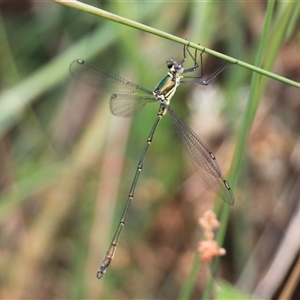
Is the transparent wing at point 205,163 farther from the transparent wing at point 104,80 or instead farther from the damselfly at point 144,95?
the transparent wing at point 104,80

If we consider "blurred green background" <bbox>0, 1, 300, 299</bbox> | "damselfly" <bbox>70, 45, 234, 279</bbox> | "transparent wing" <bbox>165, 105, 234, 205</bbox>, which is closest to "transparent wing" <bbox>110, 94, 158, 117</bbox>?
"damselfly" <bbox>70, 45, 234, 279</bbox>

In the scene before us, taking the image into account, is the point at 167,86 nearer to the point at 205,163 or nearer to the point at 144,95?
the point at 144,95

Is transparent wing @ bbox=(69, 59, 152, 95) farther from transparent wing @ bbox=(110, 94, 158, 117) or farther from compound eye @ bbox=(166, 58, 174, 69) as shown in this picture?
compound eye @ bbox=(166, 58, 174, 69)

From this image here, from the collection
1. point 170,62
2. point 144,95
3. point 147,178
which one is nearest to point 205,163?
point 170,62

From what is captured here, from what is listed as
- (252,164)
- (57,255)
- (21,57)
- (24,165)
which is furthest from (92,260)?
(21,57)

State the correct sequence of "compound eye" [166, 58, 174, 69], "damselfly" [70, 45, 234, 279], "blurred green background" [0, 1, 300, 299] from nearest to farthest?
"damselfly" [70, 45, 234, 279] < "compound eye" [166, 58, 174, 69] < "blurred green background" [0, 1, 300, 299]
